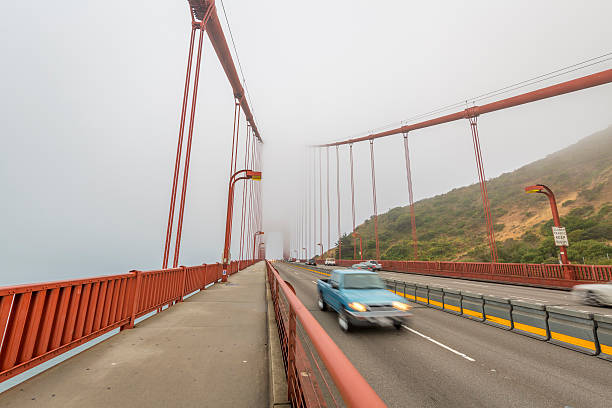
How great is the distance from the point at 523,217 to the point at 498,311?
57.5 m

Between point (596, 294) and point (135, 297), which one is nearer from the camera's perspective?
point (135, 297)

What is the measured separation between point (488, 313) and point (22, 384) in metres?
10.1

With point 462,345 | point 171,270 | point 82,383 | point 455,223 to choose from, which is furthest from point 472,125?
point 82,383

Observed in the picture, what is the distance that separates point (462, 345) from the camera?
5727mm

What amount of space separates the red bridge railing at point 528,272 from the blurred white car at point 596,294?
21.5 ft

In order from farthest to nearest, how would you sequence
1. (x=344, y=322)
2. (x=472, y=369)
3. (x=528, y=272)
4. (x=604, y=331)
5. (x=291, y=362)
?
(x=528, y=272)
(x=344, y=322)
(x=604, y=331)
(x=472, y=369)
(x=291, y=362)

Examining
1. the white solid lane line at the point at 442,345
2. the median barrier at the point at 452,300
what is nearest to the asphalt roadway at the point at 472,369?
the white solid lane line at the point at 442,345

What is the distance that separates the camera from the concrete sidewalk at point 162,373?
9.37ft

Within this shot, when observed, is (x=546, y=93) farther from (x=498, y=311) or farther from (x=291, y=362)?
(x=291, y=362)

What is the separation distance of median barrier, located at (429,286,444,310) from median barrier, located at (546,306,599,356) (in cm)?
351

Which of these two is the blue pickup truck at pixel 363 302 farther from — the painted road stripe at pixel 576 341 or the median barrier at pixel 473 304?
the painted road stripe at pixel 576 341

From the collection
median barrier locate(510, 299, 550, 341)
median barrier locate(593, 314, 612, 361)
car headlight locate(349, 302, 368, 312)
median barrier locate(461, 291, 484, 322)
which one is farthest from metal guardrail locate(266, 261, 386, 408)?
median barrier locate(461, 291, 484, 322)

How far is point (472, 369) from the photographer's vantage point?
452 cm

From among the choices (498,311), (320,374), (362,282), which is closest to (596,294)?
(498,311)
